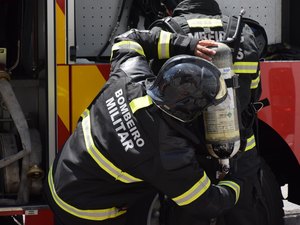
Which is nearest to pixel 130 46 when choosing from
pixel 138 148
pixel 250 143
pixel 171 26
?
pixel 171 26

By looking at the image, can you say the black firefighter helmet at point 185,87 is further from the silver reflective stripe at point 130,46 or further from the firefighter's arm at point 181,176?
the silver reflective stripe at point 130,46

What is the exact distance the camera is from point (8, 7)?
4090 mm

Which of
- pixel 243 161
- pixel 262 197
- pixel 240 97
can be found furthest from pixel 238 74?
pixel 262 197

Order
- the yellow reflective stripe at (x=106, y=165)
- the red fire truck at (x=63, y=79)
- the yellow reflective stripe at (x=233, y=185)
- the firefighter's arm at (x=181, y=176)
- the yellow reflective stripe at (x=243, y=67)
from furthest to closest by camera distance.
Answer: the red fire truck at (x=63, y=79) < the yellow reflective stripe at (x=243, y=67) < the yellow reflective stripe at (x=233, y=185) < the yellow reflective stripe at (x=106, y=165) < the firefighter's arm at (x=181, y=176)

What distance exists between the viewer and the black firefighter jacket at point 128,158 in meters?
2.88

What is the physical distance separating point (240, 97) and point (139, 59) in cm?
60

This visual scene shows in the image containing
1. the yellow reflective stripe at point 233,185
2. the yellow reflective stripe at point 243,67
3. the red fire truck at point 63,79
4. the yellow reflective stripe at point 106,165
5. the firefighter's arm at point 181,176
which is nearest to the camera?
the firefighter's arm at point 181,176

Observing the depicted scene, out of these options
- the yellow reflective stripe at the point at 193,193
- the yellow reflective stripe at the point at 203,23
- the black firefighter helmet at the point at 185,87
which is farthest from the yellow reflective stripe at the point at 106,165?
the yellow reflective stripe at the point at 203,23

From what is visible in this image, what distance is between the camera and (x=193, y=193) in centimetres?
290

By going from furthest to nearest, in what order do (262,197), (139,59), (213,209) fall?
1. (262,197)
2. (139,59)
3. (213,209)

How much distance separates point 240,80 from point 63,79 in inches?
37.4

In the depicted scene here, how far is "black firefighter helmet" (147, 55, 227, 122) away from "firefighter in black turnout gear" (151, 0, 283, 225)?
46 cm

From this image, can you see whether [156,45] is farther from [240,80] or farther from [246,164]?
[246,164]

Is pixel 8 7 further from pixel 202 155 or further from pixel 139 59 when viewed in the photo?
pixel 202 155
